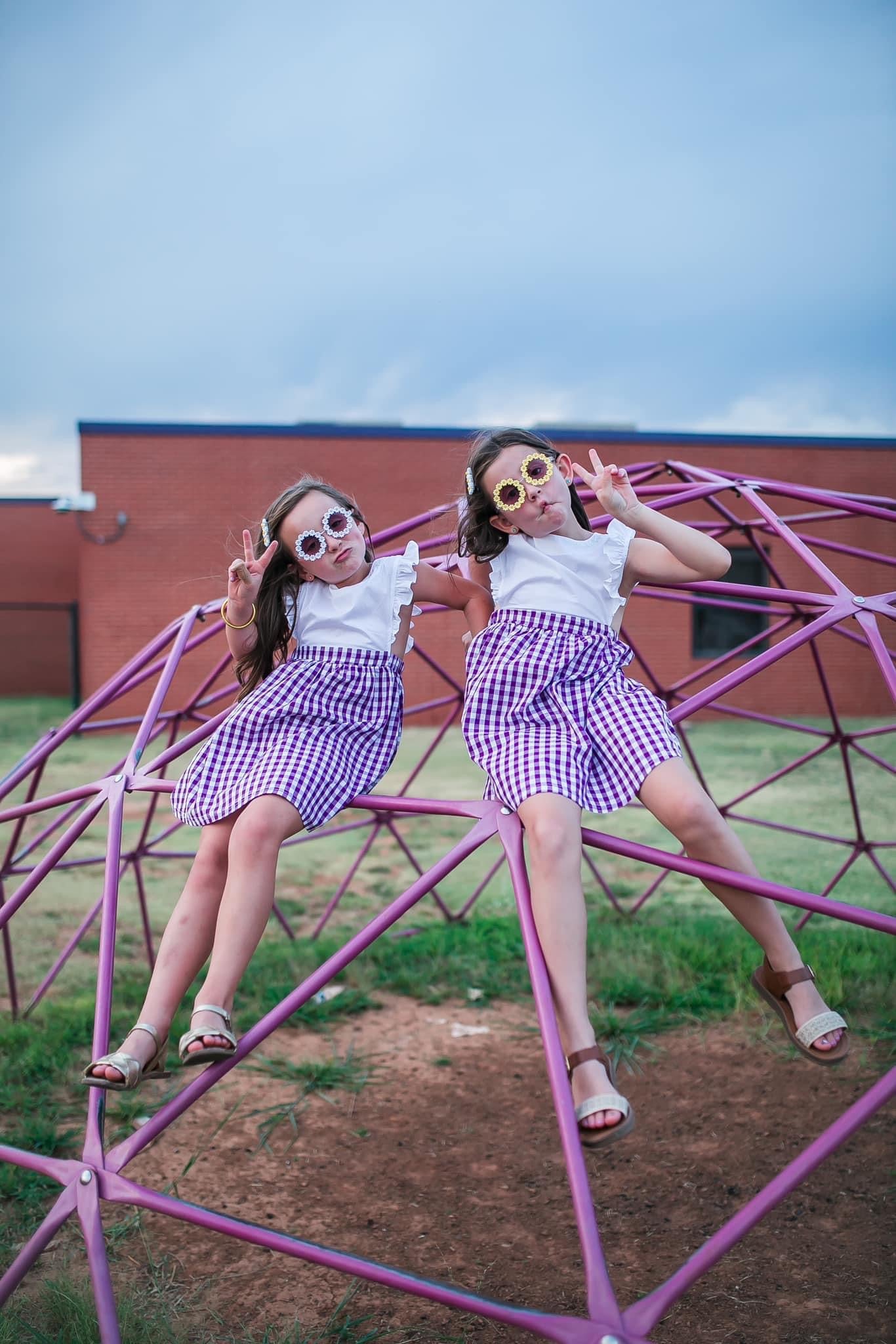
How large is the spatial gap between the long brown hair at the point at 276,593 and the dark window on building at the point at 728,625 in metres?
12.6

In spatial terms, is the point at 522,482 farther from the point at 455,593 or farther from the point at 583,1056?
the point at 583,1056

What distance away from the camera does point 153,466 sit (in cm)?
1408

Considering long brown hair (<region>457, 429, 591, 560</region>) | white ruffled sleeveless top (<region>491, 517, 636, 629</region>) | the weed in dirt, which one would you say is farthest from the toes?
the weed in dirt

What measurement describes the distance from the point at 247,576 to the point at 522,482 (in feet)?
2.43

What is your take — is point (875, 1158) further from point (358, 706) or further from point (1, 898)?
point (1, 898)

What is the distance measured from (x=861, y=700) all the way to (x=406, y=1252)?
1328 cm

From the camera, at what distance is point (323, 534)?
111 inches

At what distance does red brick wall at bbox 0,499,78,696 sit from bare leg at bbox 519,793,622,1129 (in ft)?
55.3

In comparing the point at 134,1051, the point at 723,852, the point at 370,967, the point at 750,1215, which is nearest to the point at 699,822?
the point at 723,852

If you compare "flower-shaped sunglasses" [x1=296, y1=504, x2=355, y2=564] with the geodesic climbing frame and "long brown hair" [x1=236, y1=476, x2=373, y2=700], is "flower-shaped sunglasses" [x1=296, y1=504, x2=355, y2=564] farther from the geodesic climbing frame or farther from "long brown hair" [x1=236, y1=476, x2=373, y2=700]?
the geodesic climbing frame

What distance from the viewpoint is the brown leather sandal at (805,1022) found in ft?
7.68

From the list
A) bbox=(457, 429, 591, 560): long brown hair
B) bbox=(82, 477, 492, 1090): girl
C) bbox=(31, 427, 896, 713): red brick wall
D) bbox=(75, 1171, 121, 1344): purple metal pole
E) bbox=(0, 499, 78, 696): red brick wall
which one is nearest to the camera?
bbox=(75, 1171, 121, 1344): purple metal pole

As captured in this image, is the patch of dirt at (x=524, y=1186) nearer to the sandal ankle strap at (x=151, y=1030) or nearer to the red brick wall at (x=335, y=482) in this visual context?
the sandal ankle strap at (x=151, y=1030)

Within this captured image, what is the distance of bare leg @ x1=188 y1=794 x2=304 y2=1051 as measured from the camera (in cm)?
224
